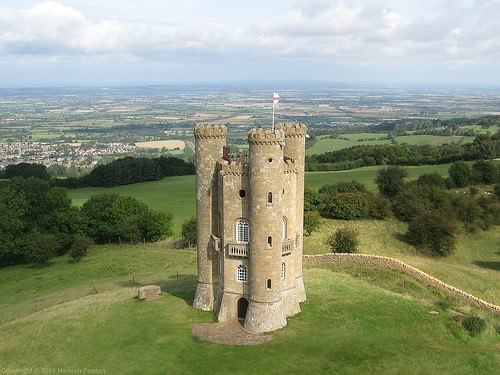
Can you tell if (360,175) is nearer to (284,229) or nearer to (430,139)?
(430,139)

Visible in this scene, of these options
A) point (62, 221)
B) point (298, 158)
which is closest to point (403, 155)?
point (62, 221)

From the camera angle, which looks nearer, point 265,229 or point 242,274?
point 265,229

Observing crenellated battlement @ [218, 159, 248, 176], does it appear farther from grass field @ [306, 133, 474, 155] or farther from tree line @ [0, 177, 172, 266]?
grass field @ [306, 133, 474, 155]

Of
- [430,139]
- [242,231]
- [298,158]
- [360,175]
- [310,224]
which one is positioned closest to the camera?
[242,231]

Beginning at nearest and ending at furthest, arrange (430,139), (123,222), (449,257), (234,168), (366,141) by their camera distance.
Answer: (234,168) < (449,257) < (123,222) < (430,139) < (366,141)

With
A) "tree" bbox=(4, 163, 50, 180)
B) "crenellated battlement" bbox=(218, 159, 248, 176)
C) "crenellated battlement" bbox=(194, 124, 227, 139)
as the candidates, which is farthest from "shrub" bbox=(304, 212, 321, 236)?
"tree" bbox=(4, 163, 50, 180)

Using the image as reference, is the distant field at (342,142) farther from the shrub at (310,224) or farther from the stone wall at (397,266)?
the stone wall at (397,266)

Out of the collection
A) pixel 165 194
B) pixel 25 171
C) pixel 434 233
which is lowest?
pixel 165 194

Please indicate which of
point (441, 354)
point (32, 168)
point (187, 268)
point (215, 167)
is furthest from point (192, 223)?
point (32, 168)
